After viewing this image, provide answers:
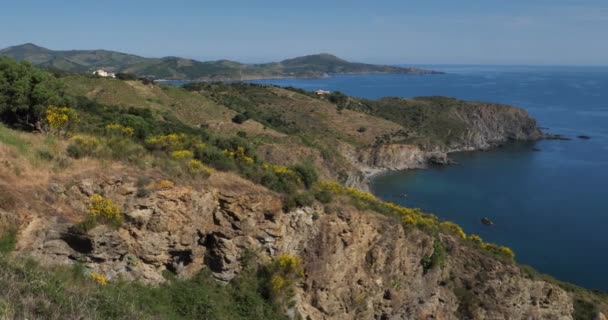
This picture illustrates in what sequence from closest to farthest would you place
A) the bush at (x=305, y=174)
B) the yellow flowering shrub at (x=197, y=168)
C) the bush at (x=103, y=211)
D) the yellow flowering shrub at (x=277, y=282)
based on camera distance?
the bush at (x=103, y=211) < the yellow flowering shrub at (x=277, y=282) < the yellow flowering shrub at (x=197, y=168) < the bush at (x=305, y=174)

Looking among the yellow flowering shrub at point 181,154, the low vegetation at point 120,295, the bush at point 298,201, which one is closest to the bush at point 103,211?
the low vegetation at point 120,295

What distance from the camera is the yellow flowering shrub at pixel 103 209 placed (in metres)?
12.5

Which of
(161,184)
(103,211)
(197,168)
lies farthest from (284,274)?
(103,211)

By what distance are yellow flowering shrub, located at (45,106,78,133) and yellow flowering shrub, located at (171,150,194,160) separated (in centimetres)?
423

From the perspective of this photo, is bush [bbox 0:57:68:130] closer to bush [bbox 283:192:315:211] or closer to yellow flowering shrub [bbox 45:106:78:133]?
yellow flowering shrub [bbox 45:106:78:133]

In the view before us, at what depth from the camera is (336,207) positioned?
17.9 m

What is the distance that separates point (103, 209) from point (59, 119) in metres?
5.89

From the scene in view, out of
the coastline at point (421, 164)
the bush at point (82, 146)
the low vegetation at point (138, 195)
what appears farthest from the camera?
the coastline at point (421, 164)

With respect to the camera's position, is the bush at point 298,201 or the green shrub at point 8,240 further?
the bush at point 298,201

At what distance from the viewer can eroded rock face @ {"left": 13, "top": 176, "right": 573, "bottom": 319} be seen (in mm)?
12328

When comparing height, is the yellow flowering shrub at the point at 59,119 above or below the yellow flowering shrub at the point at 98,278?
above

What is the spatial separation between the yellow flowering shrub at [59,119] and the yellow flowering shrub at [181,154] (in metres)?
4.23

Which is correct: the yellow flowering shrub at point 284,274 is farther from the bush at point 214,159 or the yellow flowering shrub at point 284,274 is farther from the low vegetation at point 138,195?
the bush at point 214,159

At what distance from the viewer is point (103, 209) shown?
1254cm
